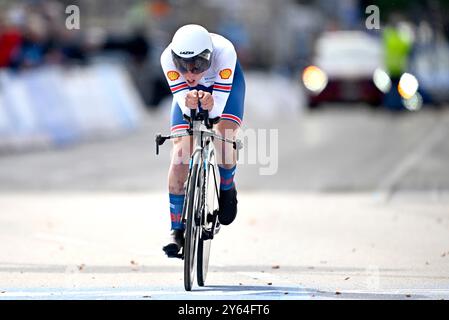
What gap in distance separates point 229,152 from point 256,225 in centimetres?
356

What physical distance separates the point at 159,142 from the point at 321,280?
1347 mm

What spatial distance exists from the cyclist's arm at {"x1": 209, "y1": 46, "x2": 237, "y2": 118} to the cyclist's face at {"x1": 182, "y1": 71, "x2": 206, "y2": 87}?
6.5 inches

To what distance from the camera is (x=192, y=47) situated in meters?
8.92

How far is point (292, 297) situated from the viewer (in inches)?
338

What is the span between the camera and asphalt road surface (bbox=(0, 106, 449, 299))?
9.27m

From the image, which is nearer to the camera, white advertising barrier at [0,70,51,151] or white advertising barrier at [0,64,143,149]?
white advertising barrier at [0,70,51,151]

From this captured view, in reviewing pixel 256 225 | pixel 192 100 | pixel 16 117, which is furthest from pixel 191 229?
pixel 16 117

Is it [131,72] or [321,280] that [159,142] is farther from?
[131,72]

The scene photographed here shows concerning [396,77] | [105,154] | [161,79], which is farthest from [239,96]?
[161,79]

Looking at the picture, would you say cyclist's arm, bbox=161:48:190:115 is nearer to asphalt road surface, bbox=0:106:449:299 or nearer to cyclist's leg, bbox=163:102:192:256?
cyclist's leg, bbox=163:102:192:256

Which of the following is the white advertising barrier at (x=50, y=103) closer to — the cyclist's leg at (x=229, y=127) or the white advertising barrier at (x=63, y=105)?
the white advertising barrier at (x=63, y=105)

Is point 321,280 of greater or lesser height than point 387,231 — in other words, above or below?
below

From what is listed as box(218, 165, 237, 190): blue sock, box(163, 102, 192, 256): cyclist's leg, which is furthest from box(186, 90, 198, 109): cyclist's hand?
box(218, 165, 237, 190): blue sock
